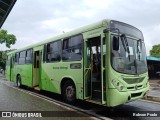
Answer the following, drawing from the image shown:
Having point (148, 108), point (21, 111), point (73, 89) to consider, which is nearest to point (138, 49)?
point (148, 108)

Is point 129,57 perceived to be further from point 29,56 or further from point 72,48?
point 29,56

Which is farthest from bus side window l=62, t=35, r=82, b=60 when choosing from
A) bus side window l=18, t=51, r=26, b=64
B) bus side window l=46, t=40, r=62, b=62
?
bus side window l=18, t=51, r=26, b=64

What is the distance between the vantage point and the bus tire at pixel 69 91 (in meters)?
10.4

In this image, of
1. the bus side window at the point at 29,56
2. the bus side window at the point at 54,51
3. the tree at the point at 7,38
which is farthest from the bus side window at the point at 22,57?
the tree at the point at 7,38

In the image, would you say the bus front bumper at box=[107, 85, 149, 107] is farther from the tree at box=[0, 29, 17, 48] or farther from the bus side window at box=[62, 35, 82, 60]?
the tree at box=[0, 29, 17, 48]

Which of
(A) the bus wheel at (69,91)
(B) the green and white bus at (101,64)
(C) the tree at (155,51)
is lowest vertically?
(A) the bus wheel at (69,91)

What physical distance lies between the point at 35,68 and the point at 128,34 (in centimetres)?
768

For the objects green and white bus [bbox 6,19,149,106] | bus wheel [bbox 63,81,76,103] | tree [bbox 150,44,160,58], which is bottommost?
bus wheel [bbox 63,81,76,103]

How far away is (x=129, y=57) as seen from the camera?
8.74 metres

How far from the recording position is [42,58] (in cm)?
1348

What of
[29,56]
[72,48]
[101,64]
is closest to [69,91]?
[72,48]

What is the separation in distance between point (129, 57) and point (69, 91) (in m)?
3.20

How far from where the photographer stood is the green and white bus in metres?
8.23

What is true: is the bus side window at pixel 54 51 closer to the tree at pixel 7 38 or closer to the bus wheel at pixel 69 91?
the bus wheel at pixel 69 91
